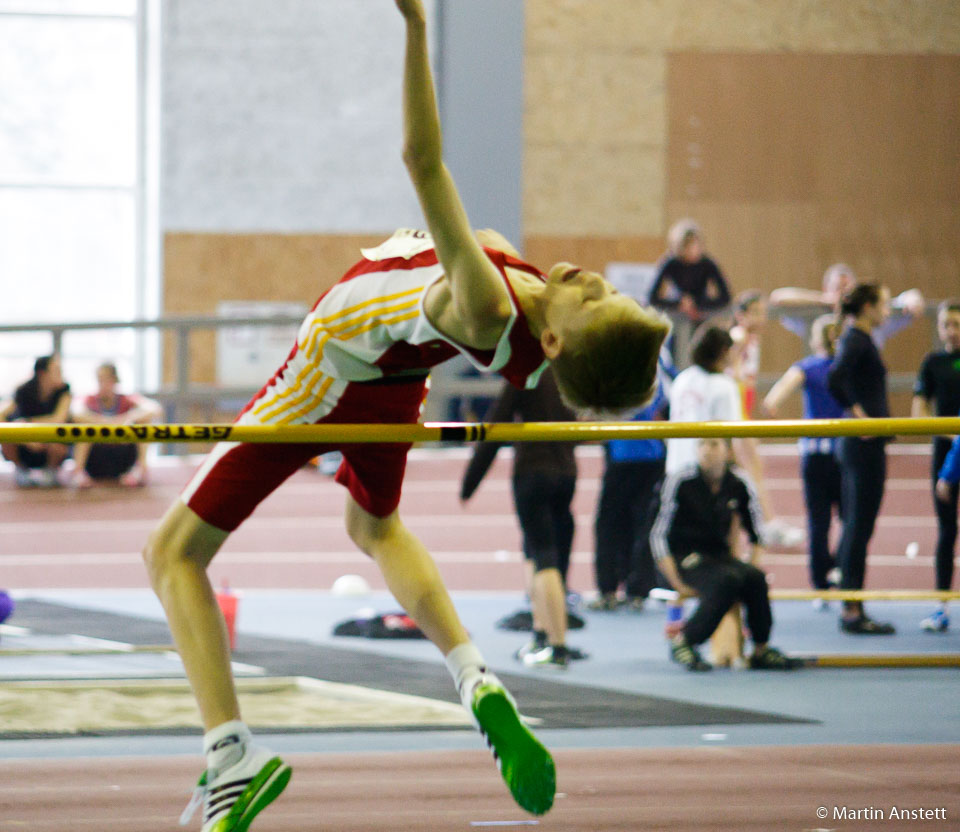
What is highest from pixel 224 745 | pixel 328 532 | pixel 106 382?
A: pixel 224 745

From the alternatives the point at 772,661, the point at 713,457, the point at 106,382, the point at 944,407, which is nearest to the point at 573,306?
the point at 713,457

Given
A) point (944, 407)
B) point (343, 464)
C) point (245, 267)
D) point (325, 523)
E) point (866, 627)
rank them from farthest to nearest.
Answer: point (245, 267)
point (325, 523)
point (944, 407)
point (866, 627)
point (343, 464)

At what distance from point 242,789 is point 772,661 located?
352 centimetres

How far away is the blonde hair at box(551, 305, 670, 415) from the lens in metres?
2.84

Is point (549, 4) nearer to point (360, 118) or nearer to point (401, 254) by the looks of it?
point (360, 118)

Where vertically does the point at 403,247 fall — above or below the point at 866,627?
above

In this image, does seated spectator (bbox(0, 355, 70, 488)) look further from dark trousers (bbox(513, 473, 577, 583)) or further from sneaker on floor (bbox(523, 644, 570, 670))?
sneaker on floor (bbox(523, 644, 570, 670))

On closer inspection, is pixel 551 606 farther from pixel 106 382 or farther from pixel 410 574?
pixel 106 382

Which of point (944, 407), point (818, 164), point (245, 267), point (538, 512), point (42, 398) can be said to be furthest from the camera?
point (818, 164)

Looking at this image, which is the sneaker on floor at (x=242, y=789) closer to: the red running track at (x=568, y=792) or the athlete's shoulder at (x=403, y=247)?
the red running track at (x=568, y=792)

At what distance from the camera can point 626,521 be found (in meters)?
7.66

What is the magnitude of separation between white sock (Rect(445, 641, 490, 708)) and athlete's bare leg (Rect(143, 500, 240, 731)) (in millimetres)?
501

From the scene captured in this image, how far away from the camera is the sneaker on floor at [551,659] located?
604 centimetres

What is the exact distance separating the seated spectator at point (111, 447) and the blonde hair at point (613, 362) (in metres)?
8.43
